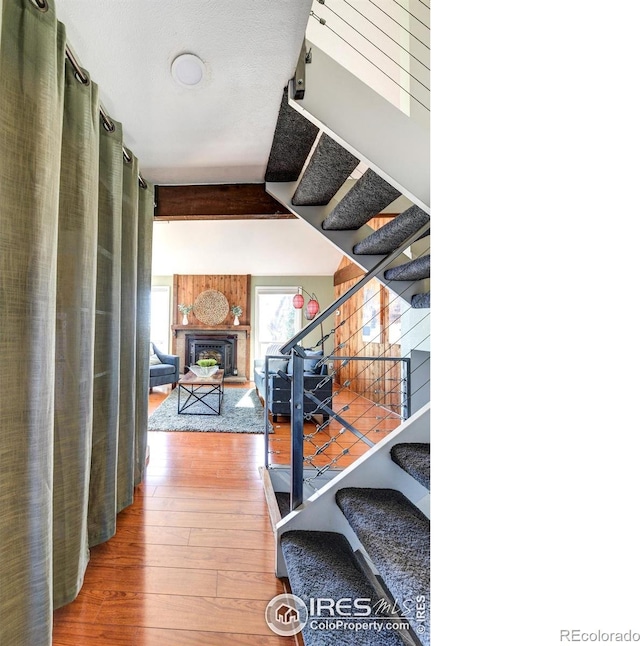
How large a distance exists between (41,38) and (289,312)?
7088 mm

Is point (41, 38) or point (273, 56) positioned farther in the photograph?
point (273, 56)

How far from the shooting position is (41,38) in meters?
1.12

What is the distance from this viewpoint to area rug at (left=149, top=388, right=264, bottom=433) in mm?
3852

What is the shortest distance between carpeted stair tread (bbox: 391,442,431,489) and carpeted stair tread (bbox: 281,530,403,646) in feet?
1.39

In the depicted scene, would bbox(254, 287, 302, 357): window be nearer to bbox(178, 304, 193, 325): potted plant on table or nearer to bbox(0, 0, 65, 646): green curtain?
bbox(178, 304, 193, 325): potted plant on table

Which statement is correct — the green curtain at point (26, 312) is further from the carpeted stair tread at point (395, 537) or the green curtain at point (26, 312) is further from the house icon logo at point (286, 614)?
the carpeted stair tread at point (395, 537)

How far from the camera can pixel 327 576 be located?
1.32m

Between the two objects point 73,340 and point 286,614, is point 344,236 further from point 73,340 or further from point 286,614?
point 286,614

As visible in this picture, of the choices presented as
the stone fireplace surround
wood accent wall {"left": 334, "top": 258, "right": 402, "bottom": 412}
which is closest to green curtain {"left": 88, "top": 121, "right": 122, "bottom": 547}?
wood accent wall {"left": 334, "top": 258, "right": 402, "bottom": 412}

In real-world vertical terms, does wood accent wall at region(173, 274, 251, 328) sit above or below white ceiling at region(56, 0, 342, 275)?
below
